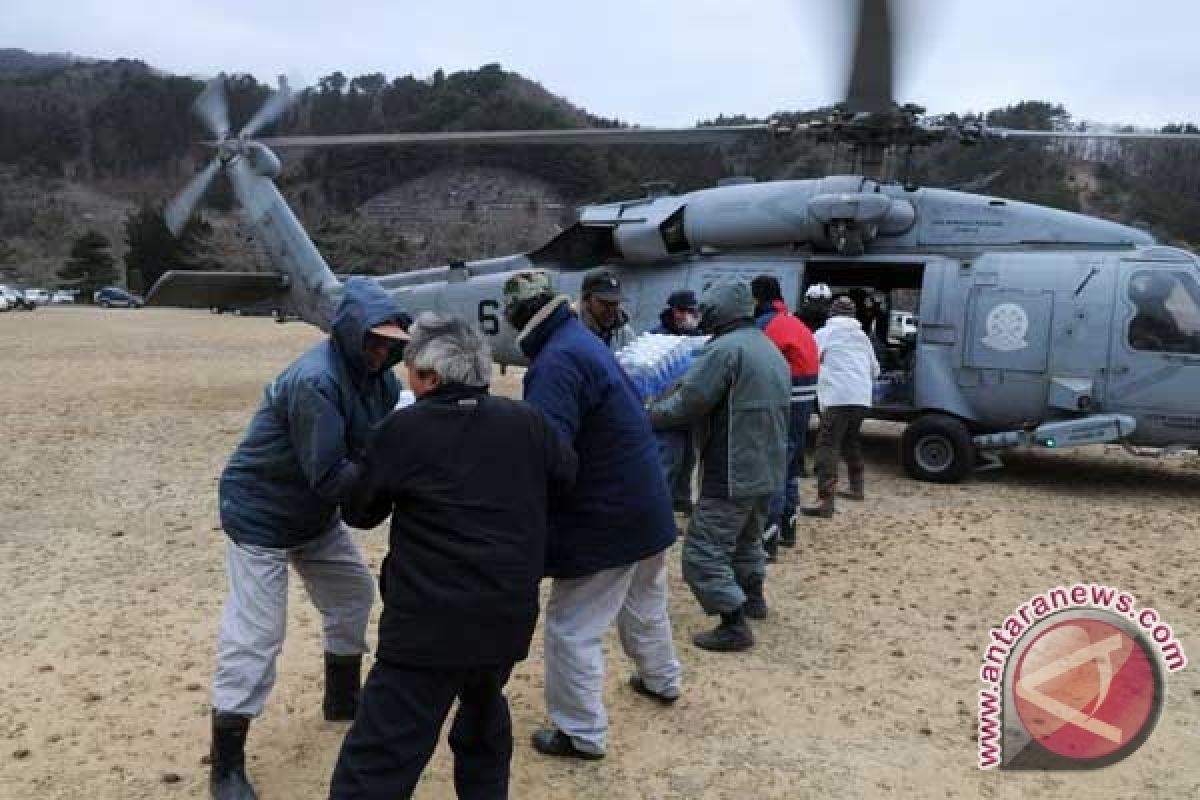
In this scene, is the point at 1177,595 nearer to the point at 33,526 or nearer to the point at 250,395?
the point at 33,526

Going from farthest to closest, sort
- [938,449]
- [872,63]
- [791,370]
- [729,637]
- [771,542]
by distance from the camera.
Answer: [938,449] < [872,63] < [791,370] < [771,542] < [729,637]

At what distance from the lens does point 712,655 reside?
442cm

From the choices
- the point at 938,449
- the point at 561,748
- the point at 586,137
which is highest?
the point at 586,137

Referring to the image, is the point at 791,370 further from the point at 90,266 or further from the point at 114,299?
the point at 90,266

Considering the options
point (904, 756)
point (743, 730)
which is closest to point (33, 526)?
point (743, 730)

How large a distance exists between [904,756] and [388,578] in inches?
85.6

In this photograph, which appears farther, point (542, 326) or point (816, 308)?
point (816, 308)

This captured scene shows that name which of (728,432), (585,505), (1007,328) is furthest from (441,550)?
(1007,328)

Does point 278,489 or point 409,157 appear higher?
point 409,157

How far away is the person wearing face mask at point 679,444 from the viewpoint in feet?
17.2

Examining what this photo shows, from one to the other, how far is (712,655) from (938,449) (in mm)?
5040

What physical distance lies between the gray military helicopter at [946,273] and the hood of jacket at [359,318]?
4.89 m

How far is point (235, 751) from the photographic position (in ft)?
10.0

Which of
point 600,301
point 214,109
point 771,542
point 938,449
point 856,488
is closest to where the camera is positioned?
point 600,301
